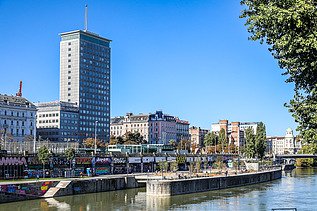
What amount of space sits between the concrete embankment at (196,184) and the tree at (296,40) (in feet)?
188

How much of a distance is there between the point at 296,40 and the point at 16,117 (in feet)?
585

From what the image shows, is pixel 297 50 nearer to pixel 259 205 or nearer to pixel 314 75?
pixel 314 75

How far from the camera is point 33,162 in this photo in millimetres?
99938

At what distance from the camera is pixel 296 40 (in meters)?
29.9

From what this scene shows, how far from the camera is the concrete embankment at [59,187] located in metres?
78.5

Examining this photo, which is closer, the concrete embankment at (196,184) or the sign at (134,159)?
the concrete embankment at (196,184)

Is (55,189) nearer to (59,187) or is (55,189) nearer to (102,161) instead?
(59,187)

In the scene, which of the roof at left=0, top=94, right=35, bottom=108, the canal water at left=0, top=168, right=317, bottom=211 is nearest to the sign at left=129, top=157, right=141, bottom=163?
the canal water at left=0, top=168, right=317, bottom=211

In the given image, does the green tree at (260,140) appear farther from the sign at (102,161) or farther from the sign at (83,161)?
the sign at (83,161)

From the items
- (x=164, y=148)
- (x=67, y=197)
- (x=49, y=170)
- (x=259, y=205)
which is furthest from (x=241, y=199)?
(x=164, y=148)

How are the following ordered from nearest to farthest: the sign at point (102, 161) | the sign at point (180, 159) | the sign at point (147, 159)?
the sign at point (102, 161) < the sign at point (147, 159) < the sign at point (180, 159)

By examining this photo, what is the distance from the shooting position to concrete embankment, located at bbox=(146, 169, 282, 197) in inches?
3551

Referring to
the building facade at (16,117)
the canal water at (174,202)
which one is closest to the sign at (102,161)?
the canal water at (174,202)

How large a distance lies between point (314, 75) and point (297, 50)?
4.29 meters
